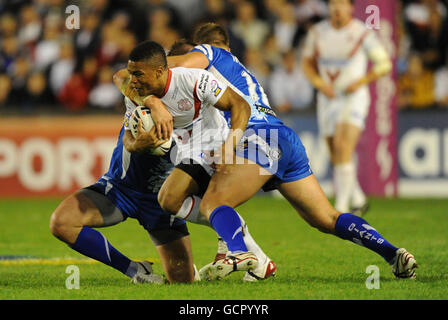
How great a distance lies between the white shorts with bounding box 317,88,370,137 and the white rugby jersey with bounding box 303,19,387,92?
0.48ft

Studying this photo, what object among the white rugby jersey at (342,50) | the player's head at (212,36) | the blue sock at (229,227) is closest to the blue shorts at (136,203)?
the blue sock at (229,227)

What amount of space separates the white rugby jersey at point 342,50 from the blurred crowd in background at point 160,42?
276 centimetres

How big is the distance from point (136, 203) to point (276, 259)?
69.0 inches

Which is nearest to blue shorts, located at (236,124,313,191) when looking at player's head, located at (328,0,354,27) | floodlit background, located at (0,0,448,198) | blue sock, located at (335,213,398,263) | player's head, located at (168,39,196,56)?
blue sock, located at (335,213,398,263)

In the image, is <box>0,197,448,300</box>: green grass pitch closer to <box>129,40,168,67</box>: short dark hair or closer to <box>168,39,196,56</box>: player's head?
<box>129,40,168,67</box>: short dark hair

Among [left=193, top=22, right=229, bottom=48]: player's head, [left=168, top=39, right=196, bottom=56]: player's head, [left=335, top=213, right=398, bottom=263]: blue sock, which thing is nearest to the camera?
[left=335, top=213, right=398, bottom=263]: blue sock

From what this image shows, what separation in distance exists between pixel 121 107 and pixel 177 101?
815cm

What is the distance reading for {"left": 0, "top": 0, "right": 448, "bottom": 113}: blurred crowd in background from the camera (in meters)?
14.0

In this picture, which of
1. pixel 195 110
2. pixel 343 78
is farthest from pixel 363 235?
pixel 343 78

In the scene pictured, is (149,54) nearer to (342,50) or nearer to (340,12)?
(340,12)

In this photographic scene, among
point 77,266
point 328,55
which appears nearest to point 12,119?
point 328,55

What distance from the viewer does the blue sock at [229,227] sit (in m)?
5.15

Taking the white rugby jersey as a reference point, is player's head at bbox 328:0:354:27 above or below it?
above

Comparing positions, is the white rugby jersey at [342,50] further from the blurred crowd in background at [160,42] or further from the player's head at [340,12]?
the blurred crowd in background at [160,42]
